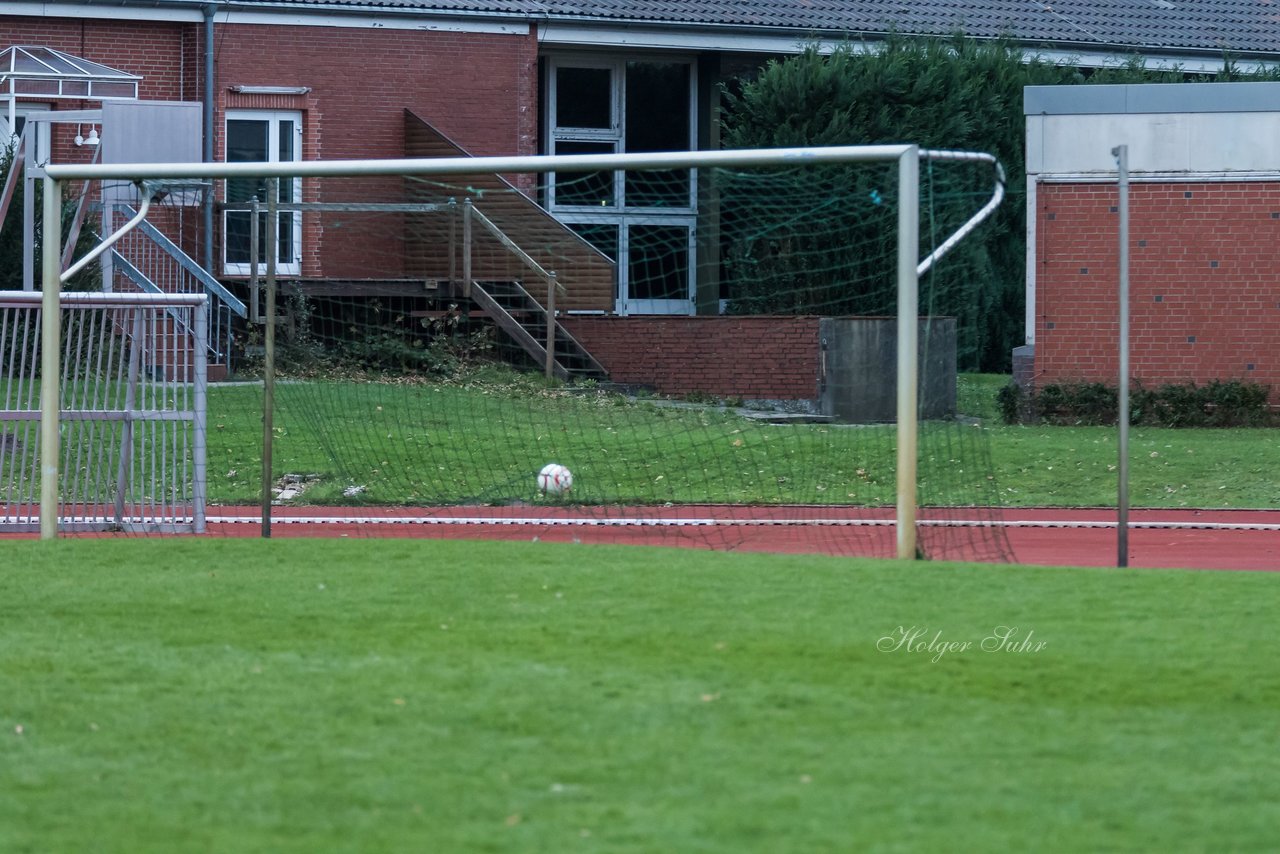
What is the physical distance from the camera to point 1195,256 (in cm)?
2002

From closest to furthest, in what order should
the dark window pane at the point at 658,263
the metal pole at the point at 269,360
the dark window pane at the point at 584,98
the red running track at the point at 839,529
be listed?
the metal pole at the point at 269,360, the red running track at the point at 839,529, the dark window pane at the point at 658,263, the dark window pane at the point at 584,98

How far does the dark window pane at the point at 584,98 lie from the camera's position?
28.7m

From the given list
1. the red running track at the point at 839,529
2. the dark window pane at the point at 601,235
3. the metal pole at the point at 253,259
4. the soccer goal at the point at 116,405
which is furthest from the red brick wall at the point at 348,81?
the soccer goal at the point at 116,405

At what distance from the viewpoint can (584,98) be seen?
1134 inches

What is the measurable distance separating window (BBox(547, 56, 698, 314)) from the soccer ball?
44.2ft

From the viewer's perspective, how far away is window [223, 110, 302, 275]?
23.8 meters

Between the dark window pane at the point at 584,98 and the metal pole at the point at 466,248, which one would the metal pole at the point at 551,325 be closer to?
the metal pole at the point at 466,248

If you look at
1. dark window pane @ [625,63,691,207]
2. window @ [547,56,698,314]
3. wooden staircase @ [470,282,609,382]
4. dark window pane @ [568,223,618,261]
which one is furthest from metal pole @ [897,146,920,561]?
dark window pane @ [625,63,691,207]

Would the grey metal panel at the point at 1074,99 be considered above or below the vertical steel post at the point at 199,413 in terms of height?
above

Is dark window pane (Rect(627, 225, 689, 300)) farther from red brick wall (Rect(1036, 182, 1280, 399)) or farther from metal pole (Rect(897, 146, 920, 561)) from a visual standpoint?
metal pole (Rect(897, 146, 920, 561))

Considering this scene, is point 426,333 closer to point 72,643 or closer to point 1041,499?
point 1041,499

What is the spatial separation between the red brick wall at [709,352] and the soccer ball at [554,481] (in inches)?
203

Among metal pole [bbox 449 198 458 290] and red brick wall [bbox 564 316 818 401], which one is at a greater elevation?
metal pole [bbox 449 198 458 290]

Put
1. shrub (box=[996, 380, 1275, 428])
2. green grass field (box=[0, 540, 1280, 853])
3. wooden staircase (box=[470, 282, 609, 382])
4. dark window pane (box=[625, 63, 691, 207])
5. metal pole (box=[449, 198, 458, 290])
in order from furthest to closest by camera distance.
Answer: dark window pane (box=[625, 63, 691, 207]) < metal pole (box=[449, 198, 458, 290]) < wooden staircase (box=[470, 282, 609, 382]) < shrub (box=[996, 380, 1275, 428]) < green grass field (box=[0, 540, 1280, 853])
